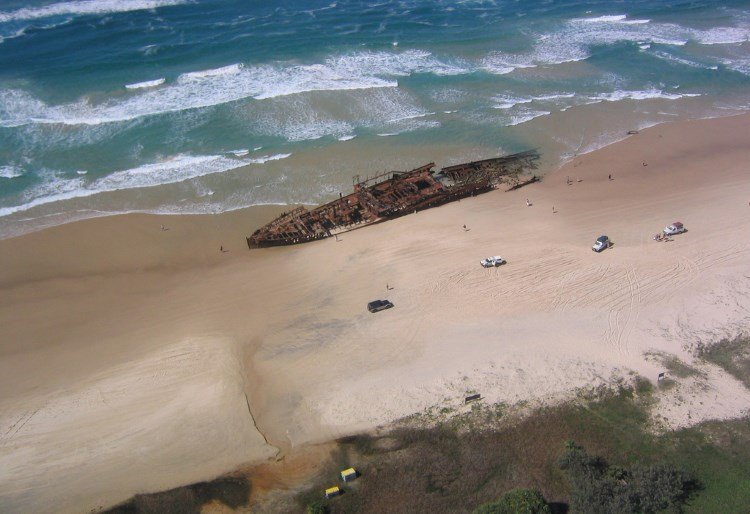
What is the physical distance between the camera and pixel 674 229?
37250 millimetres

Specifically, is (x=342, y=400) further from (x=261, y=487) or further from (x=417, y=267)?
(x=417, y=267)

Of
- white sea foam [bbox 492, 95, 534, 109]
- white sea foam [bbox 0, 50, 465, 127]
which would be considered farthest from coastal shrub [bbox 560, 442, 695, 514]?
white sea foam [bbox 0, 50, 465, 127]

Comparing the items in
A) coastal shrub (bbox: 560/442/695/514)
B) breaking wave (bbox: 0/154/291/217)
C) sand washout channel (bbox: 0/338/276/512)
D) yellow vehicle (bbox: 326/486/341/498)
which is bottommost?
coastal shrub (bbox: 560/442/695/514)

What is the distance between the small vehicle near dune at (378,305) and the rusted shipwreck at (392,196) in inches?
327

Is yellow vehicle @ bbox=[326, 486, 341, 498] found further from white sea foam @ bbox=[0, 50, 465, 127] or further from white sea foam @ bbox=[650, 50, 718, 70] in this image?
white sea foam @ bbox=[650, 50, 718, 70]

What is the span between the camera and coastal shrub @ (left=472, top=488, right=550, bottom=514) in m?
21.9

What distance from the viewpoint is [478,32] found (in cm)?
7169

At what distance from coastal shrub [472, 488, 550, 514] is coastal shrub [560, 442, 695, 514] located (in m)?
1.58

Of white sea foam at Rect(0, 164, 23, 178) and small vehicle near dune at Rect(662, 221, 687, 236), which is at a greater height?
white sea foam at Rect(0, 164, 23, 178)

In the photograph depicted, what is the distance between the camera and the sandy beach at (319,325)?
2583 cm

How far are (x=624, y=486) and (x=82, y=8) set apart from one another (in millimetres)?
81185

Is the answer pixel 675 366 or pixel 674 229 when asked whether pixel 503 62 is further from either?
pixel 675 366

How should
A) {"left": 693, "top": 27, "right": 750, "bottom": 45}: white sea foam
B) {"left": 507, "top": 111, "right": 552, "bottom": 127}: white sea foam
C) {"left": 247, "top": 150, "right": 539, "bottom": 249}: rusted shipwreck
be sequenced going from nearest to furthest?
{"left": 247, "top": 150, "right": 539, "bottom": 249}: rusted shipwreck < {"left": 507, "top": 111, "right": 552, "bottom": 127}: white sea foam < {"left": 693, "top": 27, "right": 750, "bottom": 45}: white sea foam

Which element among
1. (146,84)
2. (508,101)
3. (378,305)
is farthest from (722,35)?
Answer: (146,84)
